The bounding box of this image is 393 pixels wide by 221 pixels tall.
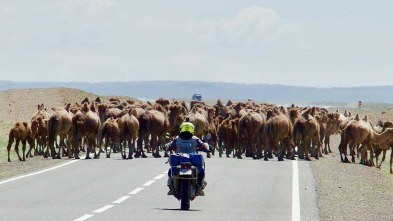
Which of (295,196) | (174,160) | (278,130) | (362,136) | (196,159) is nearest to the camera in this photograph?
(174,160)

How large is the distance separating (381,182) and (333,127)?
23.5 metres

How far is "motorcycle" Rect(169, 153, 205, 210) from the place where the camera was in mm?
21703

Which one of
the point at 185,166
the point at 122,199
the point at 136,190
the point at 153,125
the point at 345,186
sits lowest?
the point at 345,186

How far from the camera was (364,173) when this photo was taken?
37062 mm

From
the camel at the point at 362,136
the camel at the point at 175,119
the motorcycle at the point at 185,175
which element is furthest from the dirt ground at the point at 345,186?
the camel at the point at 175,119

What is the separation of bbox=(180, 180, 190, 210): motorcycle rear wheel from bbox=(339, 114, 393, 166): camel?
72.6 feet

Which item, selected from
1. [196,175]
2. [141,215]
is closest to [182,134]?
[196,175]

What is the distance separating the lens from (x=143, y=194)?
25297 mm

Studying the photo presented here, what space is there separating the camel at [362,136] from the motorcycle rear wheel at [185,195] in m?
22.1

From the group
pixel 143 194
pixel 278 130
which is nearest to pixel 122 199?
pixel 143 194

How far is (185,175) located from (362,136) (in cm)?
2266

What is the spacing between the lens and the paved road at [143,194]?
20.9m

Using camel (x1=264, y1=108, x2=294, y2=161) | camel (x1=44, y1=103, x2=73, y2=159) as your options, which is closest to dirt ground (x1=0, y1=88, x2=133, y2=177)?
camel (x1=44, y1=103, x2=73, y2=159)

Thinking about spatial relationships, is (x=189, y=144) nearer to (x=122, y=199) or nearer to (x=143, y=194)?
(x=122, y=199)
